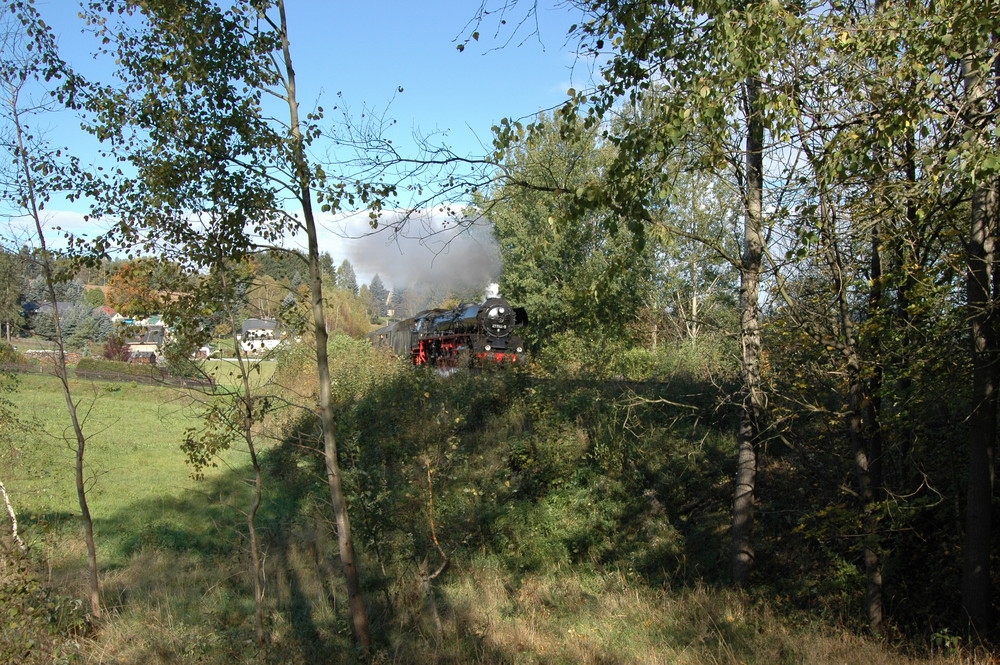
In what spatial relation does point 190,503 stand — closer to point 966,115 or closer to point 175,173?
point 175,173

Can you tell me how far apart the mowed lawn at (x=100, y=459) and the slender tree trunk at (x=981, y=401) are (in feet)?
25.7

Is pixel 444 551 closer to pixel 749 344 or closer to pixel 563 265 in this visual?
pixel 749 344

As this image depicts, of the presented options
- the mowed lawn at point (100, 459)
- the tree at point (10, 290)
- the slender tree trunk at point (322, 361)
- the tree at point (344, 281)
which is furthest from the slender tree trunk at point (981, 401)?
the tree at point (344, 281)

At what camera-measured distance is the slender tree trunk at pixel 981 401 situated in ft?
18.5

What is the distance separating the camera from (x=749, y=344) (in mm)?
7719

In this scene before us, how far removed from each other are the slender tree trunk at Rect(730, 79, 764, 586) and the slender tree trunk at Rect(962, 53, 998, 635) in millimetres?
1796

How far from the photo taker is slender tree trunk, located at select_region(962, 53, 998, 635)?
5.63 m

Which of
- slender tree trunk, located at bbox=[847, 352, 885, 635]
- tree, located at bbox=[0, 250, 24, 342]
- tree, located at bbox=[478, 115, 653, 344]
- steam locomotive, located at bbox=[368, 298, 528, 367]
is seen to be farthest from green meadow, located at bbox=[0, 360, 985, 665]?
steam locomotive, located at bbox=[368, 298, 528, 367]

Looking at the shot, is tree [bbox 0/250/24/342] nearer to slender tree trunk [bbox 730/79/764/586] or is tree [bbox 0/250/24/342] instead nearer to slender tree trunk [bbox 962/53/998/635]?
slender tree trunk [bbox 730/79/764/586]

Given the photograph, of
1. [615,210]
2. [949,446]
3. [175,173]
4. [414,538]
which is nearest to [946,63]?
[615,210]

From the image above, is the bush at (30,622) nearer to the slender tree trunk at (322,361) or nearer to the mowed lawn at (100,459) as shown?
the mowed lawn at (100,459)

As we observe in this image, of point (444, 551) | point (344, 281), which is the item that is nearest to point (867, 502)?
point (444, 551)

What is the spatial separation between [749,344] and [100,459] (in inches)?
839

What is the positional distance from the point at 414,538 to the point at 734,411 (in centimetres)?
630
